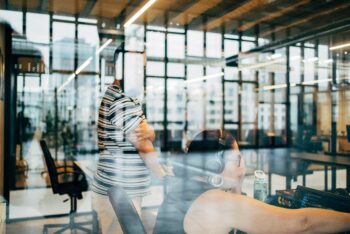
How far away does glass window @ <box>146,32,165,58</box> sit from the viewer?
7.09 meters

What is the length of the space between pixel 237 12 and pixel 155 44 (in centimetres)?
201

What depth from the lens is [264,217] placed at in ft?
3.67

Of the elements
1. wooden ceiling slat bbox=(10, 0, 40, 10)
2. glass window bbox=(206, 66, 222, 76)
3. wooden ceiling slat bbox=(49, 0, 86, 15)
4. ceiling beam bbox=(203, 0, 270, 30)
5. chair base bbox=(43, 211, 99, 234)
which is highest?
ceiling beam bbox=(203, 0, 270, 30)

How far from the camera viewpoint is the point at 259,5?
5824mm

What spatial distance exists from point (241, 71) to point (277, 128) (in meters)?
2.31

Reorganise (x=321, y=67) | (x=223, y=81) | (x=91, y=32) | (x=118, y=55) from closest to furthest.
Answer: (x=118, y=55) < (x=91, y=32) < (x=321, y=67) < (x=223, y=81)

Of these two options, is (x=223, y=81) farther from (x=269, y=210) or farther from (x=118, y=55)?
(x=269, y=210)

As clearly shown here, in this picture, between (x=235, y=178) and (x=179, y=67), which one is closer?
(x=235, y=178)

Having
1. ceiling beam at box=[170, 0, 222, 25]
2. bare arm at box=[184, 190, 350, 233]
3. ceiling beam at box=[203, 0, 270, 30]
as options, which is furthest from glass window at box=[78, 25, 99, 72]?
bare arm at box=[184, 190, 350, 233]

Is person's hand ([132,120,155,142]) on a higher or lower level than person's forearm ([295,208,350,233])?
higher

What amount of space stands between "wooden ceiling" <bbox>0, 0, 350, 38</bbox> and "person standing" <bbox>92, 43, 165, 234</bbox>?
3218 millimetres

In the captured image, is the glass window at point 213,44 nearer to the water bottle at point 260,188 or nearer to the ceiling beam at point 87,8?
the ceiling beam at point 87,8

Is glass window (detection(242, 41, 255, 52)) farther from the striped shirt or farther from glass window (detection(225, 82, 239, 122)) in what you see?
the striped shirt

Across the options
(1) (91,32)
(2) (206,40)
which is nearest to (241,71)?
(2) (206,40)
